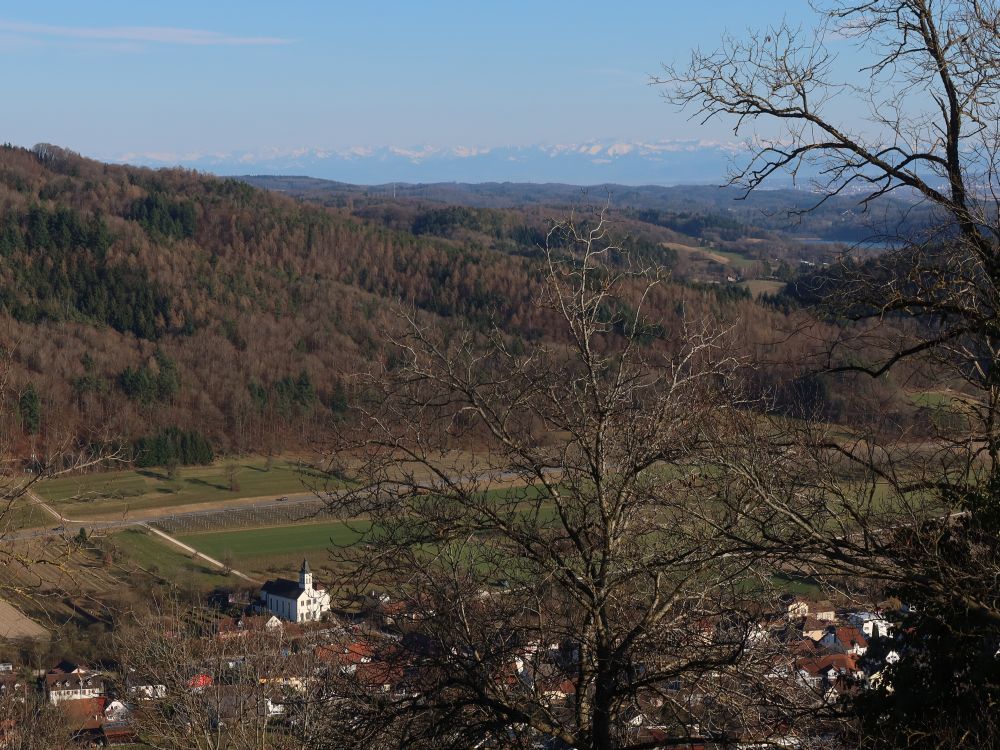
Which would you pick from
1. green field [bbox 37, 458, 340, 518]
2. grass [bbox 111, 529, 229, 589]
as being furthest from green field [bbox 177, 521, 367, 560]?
green field [bbox 37, 458, 340, 518]

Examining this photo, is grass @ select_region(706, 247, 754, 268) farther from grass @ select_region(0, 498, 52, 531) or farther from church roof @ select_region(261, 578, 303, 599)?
grass @ select_region(0, 498, 52, 531)

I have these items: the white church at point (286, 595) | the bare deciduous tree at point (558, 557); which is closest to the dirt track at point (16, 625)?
the white church at point (286, 595)

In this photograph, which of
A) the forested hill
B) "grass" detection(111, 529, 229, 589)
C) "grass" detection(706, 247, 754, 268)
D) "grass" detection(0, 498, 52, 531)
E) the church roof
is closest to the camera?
"grass" detection(0, 498, 52, 531)

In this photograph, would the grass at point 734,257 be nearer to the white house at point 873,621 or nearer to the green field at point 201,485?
the green field at point 201,485

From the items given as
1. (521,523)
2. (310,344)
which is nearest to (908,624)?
(521,523)

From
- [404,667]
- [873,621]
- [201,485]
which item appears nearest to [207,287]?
[201,485]
